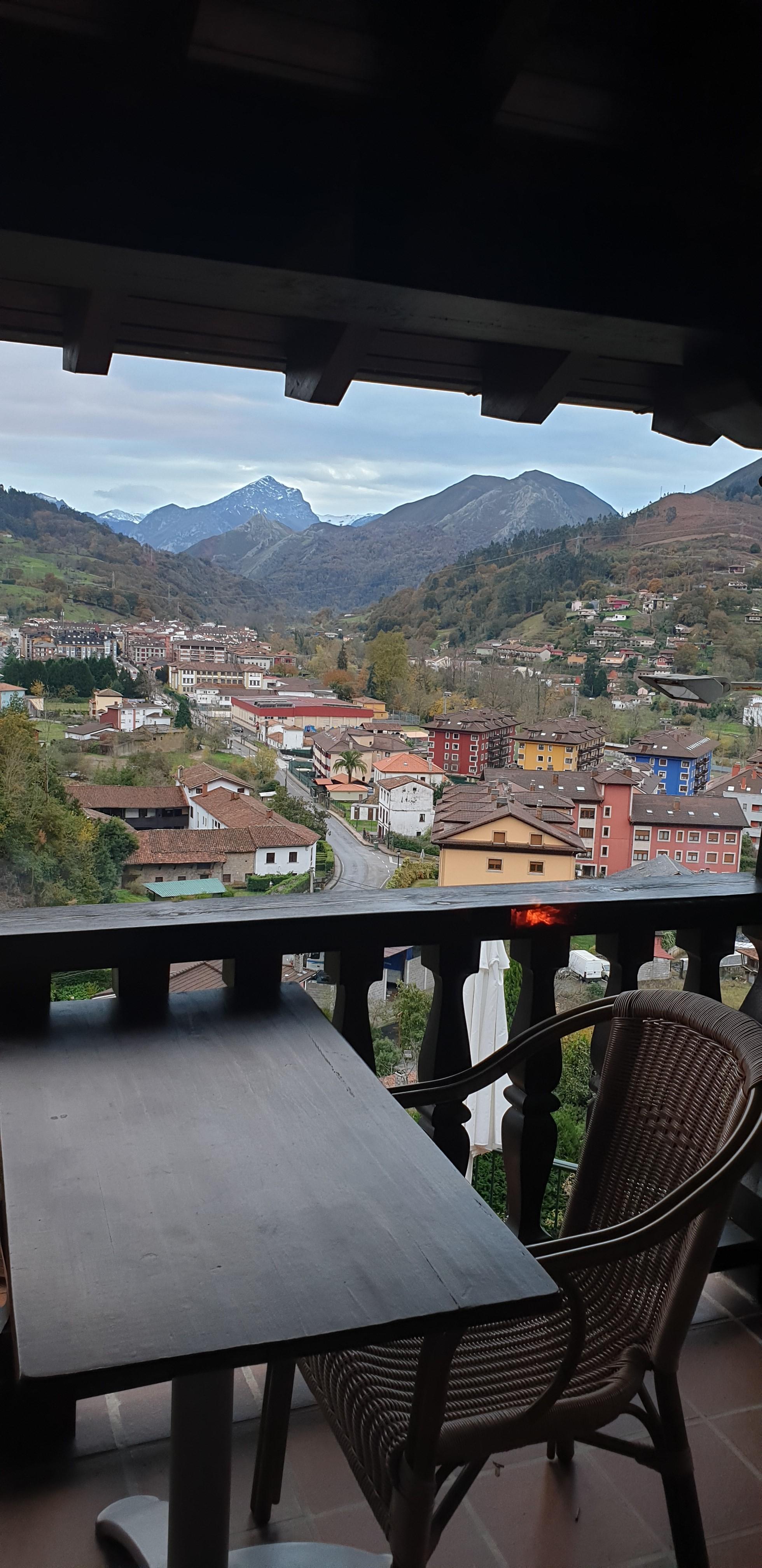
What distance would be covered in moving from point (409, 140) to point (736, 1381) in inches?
102

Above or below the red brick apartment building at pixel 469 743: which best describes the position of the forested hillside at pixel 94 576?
above

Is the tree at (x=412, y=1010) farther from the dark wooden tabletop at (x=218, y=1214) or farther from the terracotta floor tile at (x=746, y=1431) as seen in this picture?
the terracotta floor tile at (x=746, y=1431)

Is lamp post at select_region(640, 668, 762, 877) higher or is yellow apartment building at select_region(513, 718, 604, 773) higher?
lamp post at select_region(640, 668, 762, 877)

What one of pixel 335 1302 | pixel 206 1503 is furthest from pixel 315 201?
pixel 206 1503

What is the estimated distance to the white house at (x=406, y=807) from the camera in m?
2.45

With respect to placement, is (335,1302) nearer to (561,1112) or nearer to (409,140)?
(409,140)

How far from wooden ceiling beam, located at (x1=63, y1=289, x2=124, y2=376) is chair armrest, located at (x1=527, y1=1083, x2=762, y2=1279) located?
1.67 m

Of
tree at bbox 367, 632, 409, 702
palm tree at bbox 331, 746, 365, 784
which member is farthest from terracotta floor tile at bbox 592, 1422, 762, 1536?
tree at bbox 367, 632, 409, 702

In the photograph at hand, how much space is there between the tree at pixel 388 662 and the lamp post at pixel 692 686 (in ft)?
1.97

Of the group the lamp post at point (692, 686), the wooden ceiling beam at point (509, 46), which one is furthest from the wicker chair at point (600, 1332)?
the wooden ceiling beam at point (509, 46)

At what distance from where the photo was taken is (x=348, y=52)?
1.77 m

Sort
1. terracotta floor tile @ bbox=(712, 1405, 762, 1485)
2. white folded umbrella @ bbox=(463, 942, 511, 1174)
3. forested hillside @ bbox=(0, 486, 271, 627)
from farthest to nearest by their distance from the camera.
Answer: white folded umbrella @ bbox=(463, 942, 511, 1174) < forested hillside @ bbox=(0, 486, 271, 627) < terracotta floor tile @ bbox=(712, 1405, 762, 1485)

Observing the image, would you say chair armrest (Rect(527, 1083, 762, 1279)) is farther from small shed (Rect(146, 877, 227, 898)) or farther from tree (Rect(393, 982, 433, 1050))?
small shed (Rect(146, 877, 227, 898))

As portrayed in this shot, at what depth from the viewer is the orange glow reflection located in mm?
2141
